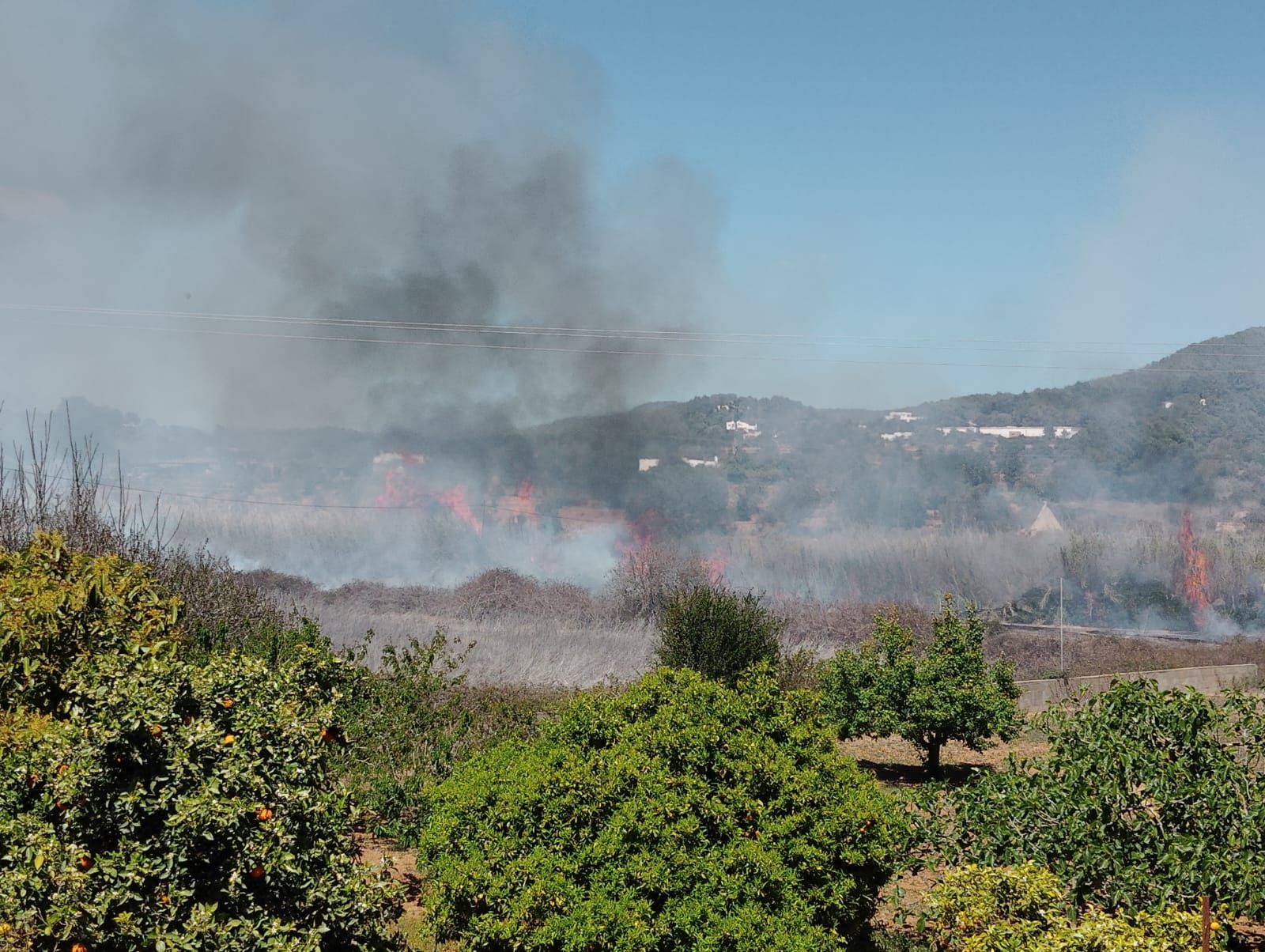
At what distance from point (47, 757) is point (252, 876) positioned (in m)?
0.96

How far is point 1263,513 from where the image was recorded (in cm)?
4881

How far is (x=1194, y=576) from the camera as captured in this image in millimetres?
39344

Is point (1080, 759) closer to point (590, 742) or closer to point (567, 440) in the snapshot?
point (590, 742)

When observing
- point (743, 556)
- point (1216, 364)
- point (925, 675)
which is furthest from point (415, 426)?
point (1216, 364)

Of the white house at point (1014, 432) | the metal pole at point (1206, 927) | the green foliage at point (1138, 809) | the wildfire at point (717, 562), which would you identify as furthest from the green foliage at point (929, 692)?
the white house at point (1014, 432)

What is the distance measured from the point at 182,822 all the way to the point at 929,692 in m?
10.4

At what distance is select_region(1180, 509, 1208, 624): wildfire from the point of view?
126 feet

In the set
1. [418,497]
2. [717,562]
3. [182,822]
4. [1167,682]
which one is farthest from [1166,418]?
[182,822]

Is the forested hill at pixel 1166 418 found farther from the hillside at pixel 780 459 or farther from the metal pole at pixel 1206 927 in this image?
the metal pole at pixel 1206 927

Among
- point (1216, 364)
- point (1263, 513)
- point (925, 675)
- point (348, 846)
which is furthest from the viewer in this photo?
point (1216, 364)

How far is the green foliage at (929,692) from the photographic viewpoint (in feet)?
42.9

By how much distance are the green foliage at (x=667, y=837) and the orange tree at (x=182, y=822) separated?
0.75 m

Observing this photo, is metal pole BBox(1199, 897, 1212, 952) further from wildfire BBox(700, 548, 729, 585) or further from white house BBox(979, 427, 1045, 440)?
white house BBox(979, 427, 1045, 440)

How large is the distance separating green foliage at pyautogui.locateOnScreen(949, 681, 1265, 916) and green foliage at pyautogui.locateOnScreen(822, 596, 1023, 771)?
665 centimetres
